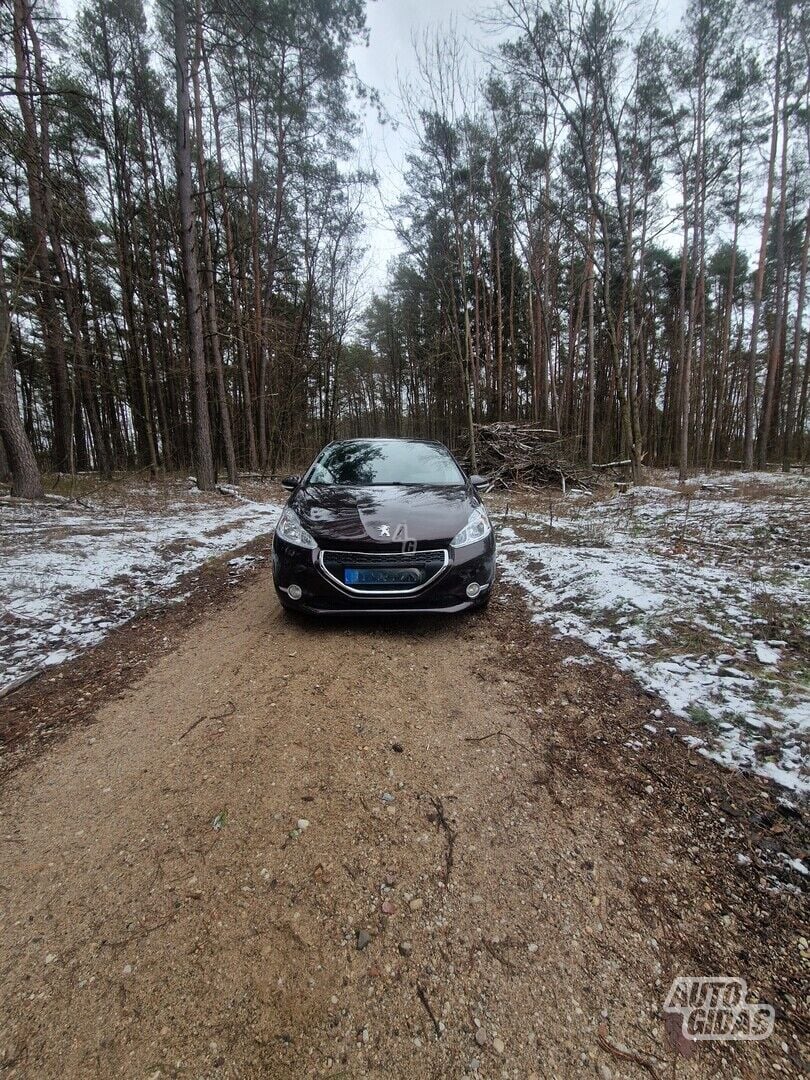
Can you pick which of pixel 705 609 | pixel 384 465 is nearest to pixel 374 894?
pixel 705 609

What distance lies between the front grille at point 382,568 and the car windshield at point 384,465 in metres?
1.16

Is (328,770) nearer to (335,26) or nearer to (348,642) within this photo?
(348,642)

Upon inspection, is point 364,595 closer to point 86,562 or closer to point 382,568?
point 382,568

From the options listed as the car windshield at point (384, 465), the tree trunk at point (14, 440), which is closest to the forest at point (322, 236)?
the tree trunk at point (14, 440)

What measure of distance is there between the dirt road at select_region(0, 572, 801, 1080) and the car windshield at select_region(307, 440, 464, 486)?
222cm

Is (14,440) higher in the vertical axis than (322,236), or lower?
lower

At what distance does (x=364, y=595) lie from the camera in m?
3.07

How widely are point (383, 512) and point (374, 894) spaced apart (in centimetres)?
238

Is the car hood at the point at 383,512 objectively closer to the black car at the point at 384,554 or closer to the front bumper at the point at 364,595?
the black car at the point at 384,554

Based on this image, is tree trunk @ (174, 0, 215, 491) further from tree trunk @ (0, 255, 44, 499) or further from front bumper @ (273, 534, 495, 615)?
front bumper @ (273, 534, 495, 615)

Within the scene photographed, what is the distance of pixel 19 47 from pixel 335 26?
619 cm

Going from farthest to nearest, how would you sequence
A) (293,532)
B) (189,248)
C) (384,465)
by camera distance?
(189,248) → (384,465) → (293,532)

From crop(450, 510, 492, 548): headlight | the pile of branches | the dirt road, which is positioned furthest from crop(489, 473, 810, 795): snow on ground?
the pile of branches

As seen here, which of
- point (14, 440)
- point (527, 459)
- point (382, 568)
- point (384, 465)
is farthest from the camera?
point (527, 459)
